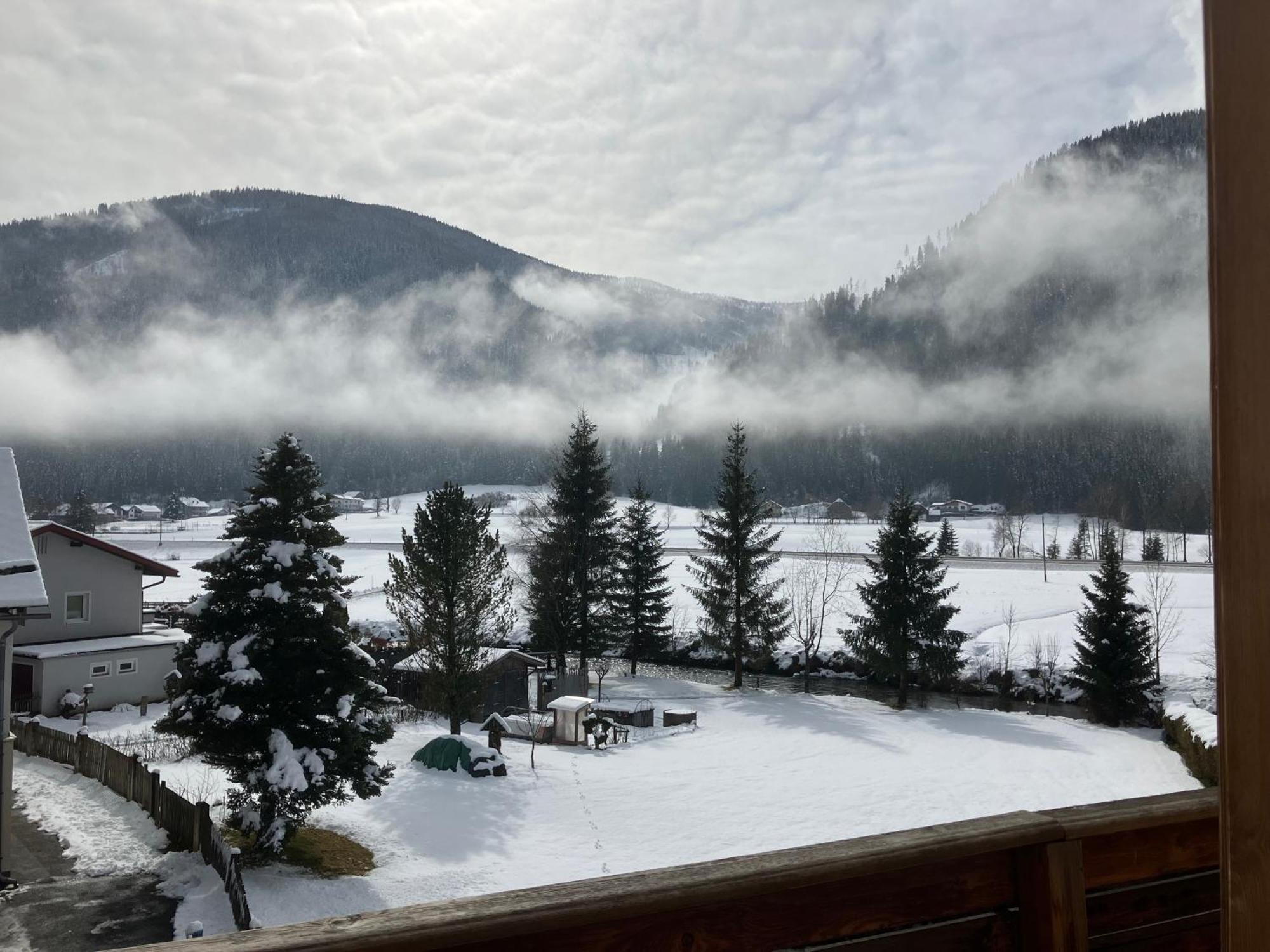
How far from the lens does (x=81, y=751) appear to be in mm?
13336

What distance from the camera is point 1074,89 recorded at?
11.4 metres

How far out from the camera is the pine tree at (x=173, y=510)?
3012 inches

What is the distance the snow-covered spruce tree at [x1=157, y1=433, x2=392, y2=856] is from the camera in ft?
34.5

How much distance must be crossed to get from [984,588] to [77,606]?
35674mm

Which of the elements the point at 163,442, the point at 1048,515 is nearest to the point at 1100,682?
the point at 1048,515

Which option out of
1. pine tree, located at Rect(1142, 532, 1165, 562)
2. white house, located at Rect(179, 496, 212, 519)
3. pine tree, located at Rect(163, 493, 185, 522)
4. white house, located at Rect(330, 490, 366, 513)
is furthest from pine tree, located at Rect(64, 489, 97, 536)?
pine tree, located at Rect(1142, 532, 1165, 562)

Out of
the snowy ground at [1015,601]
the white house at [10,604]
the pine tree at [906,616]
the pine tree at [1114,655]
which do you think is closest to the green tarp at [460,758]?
the white house at [10,604]

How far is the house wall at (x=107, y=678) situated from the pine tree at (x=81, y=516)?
27559mm

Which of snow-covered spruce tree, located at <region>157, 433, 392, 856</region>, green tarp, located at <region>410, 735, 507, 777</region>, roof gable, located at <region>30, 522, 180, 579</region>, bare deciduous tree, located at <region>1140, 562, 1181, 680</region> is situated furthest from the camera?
bare deciduous tree, located at <region>1140, 562, 1181, 680</region>

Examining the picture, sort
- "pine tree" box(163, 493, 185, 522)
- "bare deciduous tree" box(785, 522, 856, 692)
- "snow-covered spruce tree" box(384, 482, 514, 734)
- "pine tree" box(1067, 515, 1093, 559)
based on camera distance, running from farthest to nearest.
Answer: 1. "pine tree" box(163, 493, 185, 522)
2. "pine tree" box(1067, 515, 1093, 559)
3. "bare deciduous tree" box(785, 522, 856, 692)
4. "snow-covered spruce tree" box(384, 482, 514, 734)

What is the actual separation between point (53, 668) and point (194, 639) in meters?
11.5

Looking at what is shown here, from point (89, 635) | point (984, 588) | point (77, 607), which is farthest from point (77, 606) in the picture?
point (984, 588)

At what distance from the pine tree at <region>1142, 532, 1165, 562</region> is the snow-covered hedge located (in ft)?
62.7

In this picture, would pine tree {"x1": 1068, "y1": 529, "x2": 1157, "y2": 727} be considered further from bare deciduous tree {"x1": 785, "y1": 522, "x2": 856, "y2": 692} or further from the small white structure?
the small white structure
